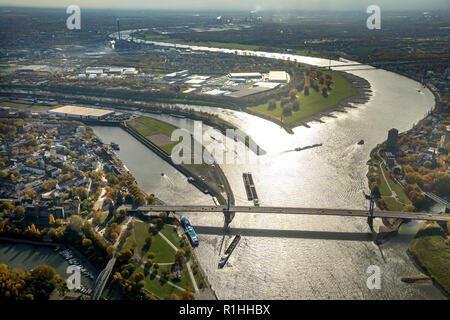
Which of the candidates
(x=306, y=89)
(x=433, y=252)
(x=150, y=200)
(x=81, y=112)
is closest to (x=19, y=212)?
(x=150, y=200)

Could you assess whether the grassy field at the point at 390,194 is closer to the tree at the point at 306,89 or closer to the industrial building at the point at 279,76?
the tree at the point at 306,89

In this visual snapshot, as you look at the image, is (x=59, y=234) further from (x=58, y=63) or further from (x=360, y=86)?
(x=58, y=63)

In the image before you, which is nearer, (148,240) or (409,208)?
(148,240)

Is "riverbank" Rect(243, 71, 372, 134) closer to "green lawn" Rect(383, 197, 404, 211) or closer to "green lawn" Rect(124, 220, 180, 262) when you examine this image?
"green lawn" Rect(383, 197, 404, 211)

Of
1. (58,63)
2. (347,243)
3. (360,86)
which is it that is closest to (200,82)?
(360,86)

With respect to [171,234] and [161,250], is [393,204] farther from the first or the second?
[161,250]

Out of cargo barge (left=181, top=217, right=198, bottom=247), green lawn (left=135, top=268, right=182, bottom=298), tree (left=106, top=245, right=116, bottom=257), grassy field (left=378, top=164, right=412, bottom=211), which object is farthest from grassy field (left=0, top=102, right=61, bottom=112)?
grassy field (left=378, top=164, right=412, bottom=211)

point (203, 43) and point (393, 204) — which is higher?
point (203, 43)
